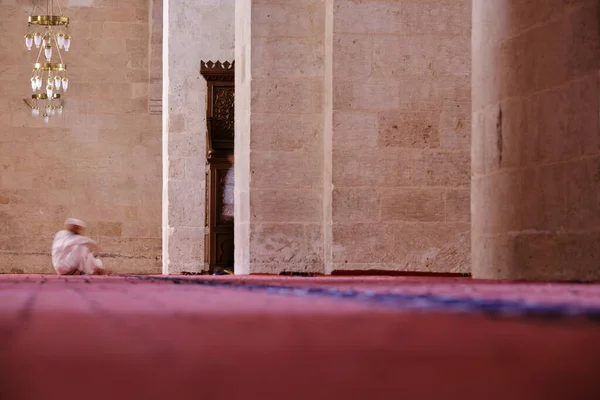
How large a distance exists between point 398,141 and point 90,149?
32.9 ft

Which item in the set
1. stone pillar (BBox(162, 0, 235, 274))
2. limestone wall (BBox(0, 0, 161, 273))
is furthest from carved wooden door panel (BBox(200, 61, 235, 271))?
limestone wall (BBox(0, 0, 161, 273))

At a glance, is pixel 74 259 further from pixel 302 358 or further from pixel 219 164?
pixel 302 358

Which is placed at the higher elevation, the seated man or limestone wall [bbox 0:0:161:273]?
limestone wall [bbox 0:0:161:273]

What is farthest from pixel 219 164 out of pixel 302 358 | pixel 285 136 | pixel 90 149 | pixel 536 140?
pixel 302 358

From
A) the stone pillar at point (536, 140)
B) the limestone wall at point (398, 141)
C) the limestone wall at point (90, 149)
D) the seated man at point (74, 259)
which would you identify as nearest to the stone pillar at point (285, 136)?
the limestone wall at point (398, 141)

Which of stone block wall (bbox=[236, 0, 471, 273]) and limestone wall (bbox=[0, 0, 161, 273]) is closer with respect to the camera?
stone block wall (bbox=[236, 0, 471, 273])

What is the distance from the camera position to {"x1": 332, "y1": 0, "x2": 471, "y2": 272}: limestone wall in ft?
24.0

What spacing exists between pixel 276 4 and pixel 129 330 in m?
6.22

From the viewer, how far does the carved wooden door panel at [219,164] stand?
11.5 m

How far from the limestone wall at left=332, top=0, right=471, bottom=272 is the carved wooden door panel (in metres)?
4.20

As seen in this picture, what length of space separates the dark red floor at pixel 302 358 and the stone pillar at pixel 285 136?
575 centimetres

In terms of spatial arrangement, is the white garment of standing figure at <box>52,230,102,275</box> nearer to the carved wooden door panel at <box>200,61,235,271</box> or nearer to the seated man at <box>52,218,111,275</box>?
the seated man at <box>52,218,111,275</box>

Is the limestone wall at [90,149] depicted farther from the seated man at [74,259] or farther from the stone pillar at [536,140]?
the stone pillar at [536,140]

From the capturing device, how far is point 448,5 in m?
7.38
